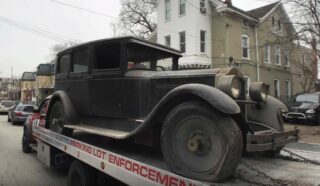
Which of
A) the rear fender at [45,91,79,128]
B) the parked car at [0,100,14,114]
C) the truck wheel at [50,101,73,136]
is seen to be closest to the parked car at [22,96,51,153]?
the truck wheel at [50,101,73,136]

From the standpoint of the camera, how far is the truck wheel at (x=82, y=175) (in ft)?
14.8

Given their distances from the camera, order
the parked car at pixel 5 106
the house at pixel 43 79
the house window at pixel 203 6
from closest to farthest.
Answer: the house window at pixel 203 6 < the parked car at pixel 5 106 < the house at pixel 43 79

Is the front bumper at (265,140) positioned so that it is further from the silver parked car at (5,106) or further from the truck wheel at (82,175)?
the silver parked car at (5,106)

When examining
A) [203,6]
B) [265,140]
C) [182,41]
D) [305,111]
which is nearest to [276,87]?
[203,6]

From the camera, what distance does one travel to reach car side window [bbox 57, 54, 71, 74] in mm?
5682

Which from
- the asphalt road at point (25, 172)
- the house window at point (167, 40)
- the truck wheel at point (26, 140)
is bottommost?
the asphalt road at point (25, 172)

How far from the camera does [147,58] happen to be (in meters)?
4.73

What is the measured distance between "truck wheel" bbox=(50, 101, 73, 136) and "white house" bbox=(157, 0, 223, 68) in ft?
47.9

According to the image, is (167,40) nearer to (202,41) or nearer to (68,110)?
(202,41)

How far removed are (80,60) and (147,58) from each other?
1.23 m

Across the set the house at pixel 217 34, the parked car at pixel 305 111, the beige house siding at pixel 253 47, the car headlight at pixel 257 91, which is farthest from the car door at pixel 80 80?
the house at pixel 217 34

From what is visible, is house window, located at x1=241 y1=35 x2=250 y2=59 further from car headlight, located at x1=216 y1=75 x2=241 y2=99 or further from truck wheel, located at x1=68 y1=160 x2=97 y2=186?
car headlight, located at x1=216 y1=75 x2=241 y2=99

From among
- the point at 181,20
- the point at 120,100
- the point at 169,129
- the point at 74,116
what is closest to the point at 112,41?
the point at 120,100

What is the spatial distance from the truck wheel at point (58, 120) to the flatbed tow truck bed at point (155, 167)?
342mm
